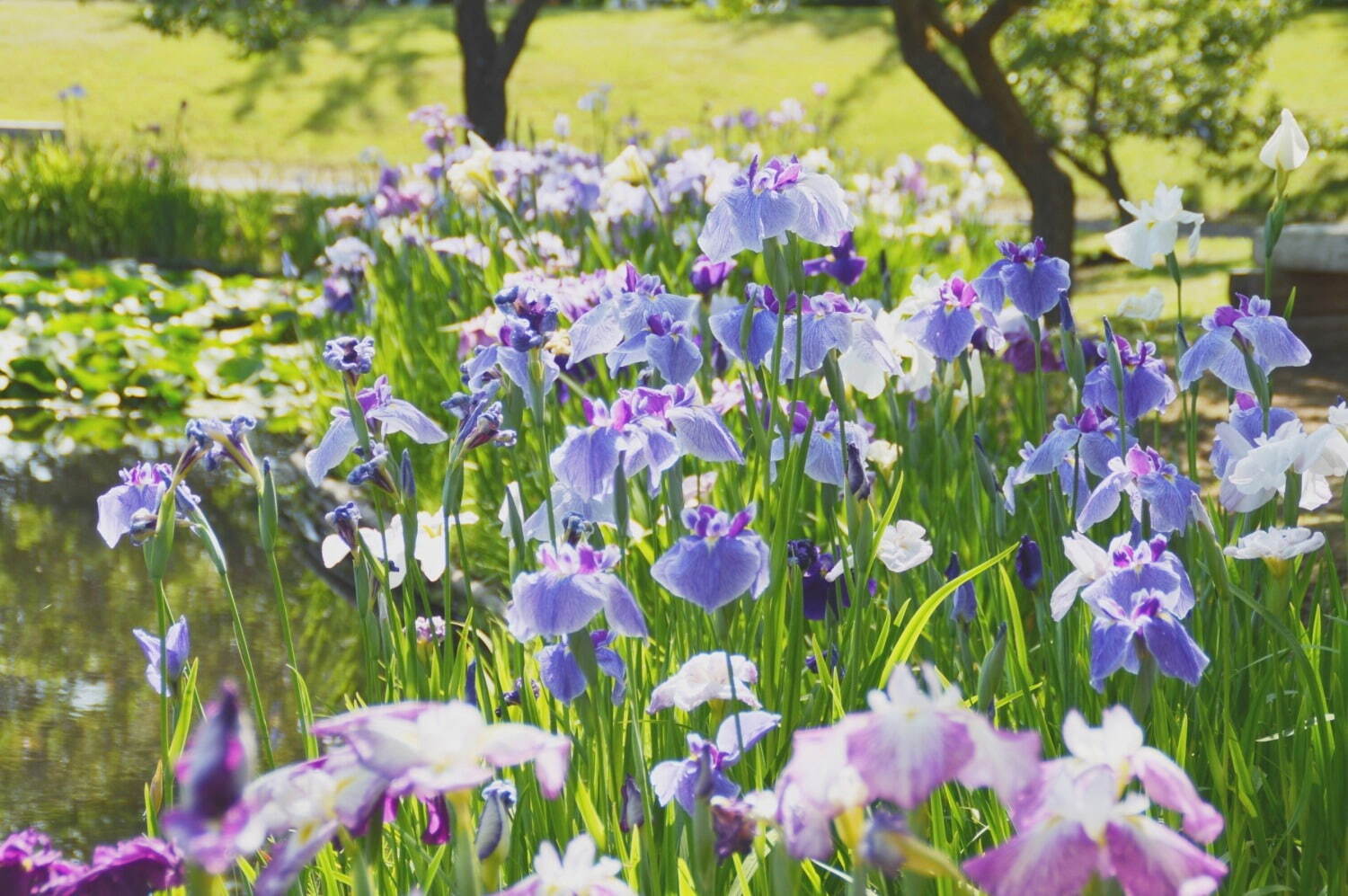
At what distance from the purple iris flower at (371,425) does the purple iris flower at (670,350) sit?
11.1 inches

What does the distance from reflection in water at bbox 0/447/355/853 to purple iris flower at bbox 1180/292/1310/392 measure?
74.2 inches

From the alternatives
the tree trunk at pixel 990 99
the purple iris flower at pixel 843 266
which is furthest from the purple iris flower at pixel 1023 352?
the tree trunk at pixel 990 99

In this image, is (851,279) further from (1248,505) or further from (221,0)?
(221,0)

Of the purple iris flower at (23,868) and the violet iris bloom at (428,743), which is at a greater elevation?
the violet iris bloom at (428,743)

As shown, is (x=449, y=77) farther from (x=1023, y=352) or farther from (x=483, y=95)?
(x=1023, y=352)

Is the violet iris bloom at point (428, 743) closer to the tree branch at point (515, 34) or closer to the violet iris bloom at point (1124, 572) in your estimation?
the violet iris bloom at point (1124, 572)

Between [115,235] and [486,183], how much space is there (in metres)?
6.90

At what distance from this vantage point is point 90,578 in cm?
393

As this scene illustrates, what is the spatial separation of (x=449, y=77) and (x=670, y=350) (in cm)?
1903

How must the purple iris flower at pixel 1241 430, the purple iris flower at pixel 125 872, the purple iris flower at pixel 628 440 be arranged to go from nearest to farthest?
1. the purple iris flower at pixel 125 872
2. the purple iris flower at pixel 628 440
3. the purple iris flower at pixel 1241 430

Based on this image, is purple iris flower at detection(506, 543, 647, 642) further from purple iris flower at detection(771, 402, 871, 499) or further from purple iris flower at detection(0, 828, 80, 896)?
purple iris flower at detection(771, 402, 871, 499)

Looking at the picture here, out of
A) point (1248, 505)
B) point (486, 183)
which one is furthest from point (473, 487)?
point (1248, 505)

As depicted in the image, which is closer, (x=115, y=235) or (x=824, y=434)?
(x=824, y=434)

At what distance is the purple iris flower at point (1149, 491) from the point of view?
1597 millimetres
